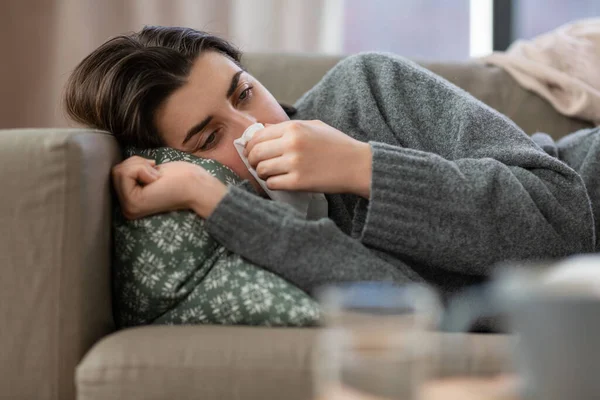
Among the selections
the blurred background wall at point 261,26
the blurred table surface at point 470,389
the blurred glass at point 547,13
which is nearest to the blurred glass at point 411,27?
the blurred background wall at point 261,26

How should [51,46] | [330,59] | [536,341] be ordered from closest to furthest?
1. [536,341]
2. [330,59]
3. [51,46]

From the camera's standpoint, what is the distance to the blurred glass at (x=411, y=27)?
261cm

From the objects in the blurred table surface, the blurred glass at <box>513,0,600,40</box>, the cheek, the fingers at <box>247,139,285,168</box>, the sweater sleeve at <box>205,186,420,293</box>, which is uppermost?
the blurred table surface

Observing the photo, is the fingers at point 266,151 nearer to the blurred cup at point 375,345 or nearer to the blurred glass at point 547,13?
the blurred cup at point 375,345

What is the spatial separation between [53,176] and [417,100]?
64 centimetres

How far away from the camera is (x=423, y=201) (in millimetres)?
1018

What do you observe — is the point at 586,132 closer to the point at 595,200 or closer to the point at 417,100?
the point at 595,200

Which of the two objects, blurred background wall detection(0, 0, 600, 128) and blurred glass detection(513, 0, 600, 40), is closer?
blurred background wall detection(0, 0, 600, 128)

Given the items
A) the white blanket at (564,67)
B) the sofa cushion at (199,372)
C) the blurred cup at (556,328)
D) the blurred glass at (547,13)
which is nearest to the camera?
the blurred cup at (556,328)

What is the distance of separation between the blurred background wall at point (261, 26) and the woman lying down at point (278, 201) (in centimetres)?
124

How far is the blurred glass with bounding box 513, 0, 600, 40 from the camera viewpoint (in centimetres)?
273

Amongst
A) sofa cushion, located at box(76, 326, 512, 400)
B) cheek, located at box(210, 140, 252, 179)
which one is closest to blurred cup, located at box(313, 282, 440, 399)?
sofa cushion, located at box(76, 326, 512, 400)

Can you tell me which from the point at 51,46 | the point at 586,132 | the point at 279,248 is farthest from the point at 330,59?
the point at 51,46

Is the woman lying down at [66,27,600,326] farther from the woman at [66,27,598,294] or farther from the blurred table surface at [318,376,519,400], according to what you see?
the blurred table surface at [318,376,519,400]
